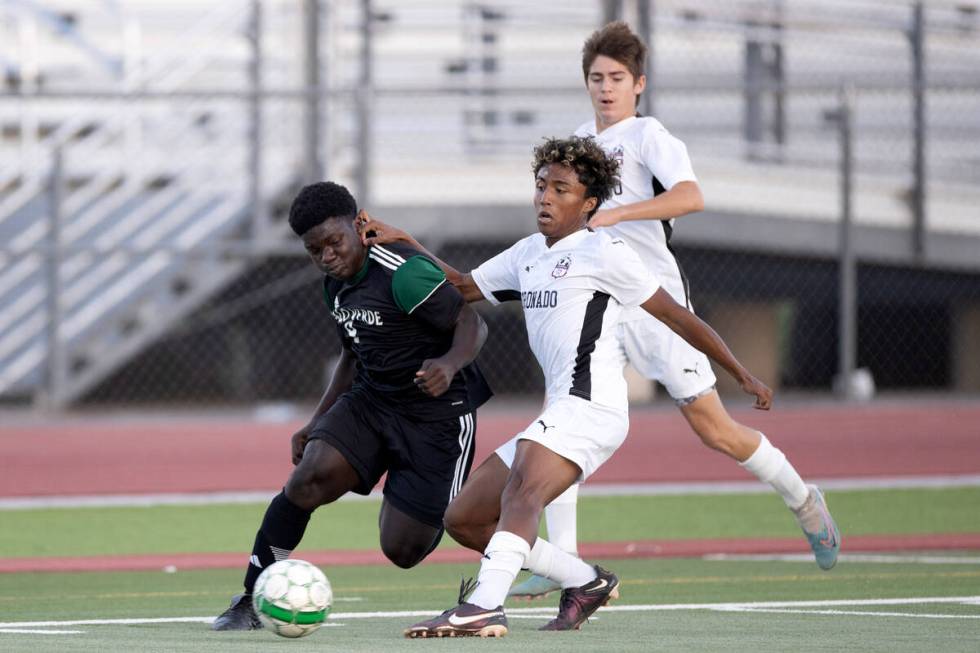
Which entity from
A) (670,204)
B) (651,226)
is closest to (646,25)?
(651,226)

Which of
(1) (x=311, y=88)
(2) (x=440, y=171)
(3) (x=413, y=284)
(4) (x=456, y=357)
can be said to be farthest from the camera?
(2) (x=440, y=171)

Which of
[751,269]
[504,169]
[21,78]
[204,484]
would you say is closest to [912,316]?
[751,269]

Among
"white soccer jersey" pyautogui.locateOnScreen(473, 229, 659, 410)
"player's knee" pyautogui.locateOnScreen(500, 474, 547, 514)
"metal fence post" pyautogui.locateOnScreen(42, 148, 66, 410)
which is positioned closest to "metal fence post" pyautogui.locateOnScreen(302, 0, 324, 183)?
"metal fence post" pyautogui.locateOnScreen(42, 148, 66, 410)

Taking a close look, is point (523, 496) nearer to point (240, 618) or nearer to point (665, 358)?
point (240, 618)

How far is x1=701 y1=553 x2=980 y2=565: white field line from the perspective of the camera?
952 cm

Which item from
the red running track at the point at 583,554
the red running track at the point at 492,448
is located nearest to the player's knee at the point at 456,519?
the red running track at the point at 583,554

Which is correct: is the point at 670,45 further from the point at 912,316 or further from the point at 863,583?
the point at 863,583

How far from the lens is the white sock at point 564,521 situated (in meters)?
7.61

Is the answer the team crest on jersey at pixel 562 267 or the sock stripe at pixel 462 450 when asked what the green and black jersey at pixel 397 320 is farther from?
the team crest on jersey at pixel 562 267

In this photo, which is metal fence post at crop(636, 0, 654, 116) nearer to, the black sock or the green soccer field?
the green soccer field

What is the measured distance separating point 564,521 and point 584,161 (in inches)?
69.1

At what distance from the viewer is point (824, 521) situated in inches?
332

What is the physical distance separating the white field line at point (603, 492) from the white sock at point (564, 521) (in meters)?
5.66

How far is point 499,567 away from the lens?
612cm
